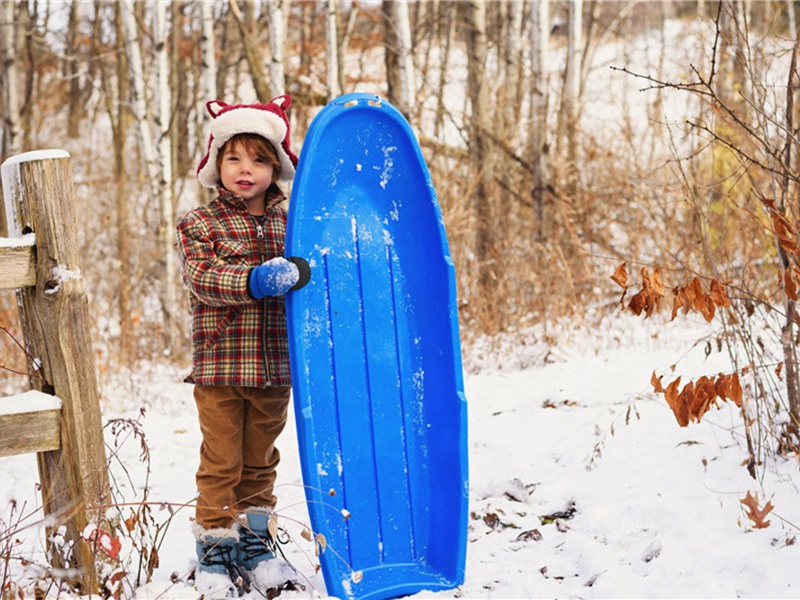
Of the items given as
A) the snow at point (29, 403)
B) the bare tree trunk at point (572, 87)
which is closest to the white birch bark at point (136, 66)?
the bare tree trunk at point (572, 87)

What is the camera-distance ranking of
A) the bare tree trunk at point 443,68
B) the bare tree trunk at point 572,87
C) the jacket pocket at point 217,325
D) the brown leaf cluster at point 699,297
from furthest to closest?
the bare tree trunk at point 443,68 → the bare tree trunk at point 572,87 → the jacket pocket at point 217,325 → the brown leaf cluster at point 699,297

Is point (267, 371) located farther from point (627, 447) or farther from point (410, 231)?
point (627, 447)

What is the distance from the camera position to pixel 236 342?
2629 millimetres

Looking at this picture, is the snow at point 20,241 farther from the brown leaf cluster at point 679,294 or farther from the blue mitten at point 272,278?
the brown leaf cluster at point 679,294

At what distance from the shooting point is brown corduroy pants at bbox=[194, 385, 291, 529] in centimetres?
266

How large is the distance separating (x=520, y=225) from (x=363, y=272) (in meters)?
5.06

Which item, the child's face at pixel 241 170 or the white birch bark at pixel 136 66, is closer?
the child's face at pixel 241 170

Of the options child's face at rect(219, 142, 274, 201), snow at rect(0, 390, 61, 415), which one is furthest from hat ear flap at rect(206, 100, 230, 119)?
snow at rect(0, 390, 61, 415)

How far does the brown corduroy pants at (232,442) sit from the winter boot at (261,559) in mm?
84

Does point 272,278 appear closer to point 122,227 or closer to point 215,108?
point 215,108

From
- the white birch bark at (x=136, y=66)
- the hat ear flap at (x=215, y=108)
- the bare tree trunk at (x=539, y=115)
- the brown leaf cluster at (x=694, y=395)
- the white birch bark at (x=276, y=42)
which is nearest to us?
the brown leaf cluster at (x=694, y=395)

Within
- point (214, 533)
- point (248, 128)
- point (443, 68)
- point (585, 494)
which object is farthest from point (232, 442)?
point (443, 68)

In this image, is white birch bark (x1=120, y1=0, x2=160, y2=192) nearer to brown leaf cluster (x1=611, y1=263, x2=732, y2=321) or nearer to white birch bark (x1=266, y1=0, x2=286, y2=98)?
white birch bark (x1=266, y1=0, x2=286, y2=98)

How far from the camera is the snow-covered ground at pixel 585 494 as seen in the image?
260 cm
